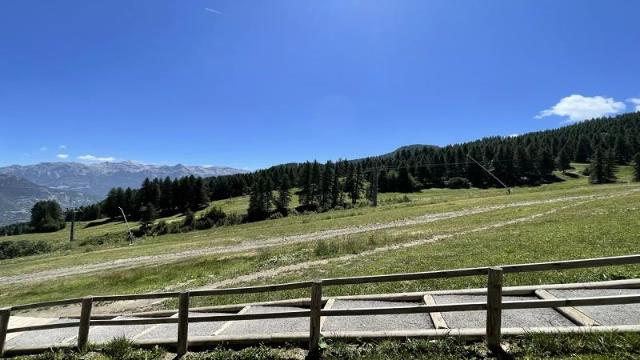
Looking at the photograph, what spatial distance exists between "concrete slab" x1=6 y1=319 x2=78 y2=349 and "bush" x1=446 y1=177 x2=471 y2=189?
161 meters

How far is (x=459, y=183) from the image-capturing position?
16375 cm

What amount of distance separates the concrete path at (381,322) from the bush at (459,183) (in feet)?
519

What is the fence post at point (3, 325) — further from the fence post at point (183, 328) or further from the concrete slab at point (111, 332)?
the fence post at point (183, 328)

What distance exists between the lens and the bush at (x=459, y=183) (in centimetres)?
16262

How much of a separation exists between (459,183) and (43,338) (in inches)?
6404

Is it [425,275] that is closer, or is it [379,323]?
[425,275]

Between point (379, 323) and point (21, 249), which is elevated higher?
point (379, 323)

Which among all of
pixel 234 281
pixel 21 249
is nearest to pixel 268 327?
pixel 234 281

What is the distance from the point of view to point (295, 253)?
34.2 meters

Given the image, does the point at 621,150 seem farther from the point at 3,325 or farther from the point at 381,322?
the point at 3,325

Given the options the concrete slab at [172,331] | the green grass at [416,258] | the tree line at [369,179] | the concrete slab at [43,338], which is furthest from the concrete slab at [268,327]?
the tree line at [369,179]

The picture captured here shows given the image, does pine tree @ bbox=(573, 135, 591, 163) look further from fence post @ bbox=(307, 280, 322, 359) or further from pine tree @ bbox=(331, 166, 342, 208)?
fence post @ bbox=(307, 280, 322, 359)

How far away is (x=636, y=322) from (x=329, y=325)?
7298 millimetres

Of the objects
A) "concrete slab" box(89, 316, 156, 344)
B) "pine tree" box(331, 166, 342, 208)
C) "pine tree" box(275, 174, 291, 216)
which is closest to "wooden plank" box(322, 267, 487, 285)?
"concrete slab" box(89, 316, 156, 344)
